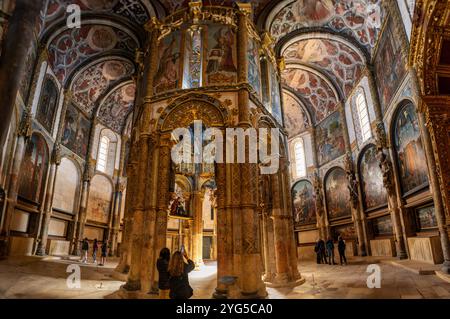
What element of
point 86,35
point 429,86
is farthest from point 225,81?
point 86,35

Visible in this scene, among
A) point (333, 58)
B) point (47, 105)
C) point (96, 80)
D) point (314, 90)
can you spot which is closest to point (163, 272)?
point (47, 105)

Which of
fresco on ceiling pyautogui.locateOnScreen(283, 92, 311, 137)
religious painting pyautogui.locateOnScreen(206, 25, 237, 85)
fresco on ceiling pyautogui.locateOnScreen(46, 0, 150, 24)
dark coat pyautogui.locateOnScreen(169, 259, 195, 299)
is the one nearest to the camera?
dark coat pyautogui.locateOnScreen(169, 259, 195, 299)

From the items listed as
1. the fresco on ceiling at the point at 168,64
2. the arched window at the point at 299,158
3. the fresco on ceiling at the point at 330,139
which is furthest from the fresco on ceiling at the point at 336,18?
the arched window at the point at 299,158

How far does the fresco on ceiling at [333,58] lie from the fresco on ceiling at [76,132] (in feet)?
50.3

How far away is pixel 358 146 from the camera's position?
60.7 ft

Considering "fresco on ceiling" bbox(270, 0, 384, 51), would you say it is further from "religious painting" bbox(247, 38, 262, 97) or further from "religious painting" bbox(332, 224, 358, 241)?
"religious painting" bbox(332, 224, 358, 241)

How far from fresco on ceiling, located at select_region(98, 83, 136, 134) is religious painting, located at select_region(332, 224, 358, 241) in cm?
1908

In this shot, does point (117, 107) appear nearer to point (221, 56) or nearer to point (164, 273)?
point (221, 56)

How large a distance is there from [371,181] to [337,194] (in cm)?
366

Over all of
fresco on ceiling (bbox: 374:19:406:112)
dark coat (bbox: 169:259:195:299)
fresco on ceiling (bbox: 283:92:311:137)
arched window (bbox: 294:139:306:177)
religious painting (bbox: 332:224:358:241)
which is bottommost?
dark coat (bbox: 169:259:195:299)

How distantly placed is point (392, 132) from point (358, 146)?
388cm

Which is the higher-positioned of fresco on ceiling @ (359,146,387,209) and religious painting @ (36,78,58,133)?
religious painting @ (36,78,58,133)

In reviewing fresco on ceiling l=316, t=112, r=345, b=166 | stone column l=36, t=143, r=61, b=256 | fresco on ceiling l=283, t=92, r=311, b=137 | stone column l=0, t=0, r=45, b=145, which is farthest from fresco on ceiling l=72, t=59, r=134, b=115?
fresco on ceiling l=316, t=112, r=345, b=166

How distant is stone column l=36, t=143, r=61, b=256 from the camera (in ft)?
50.9
